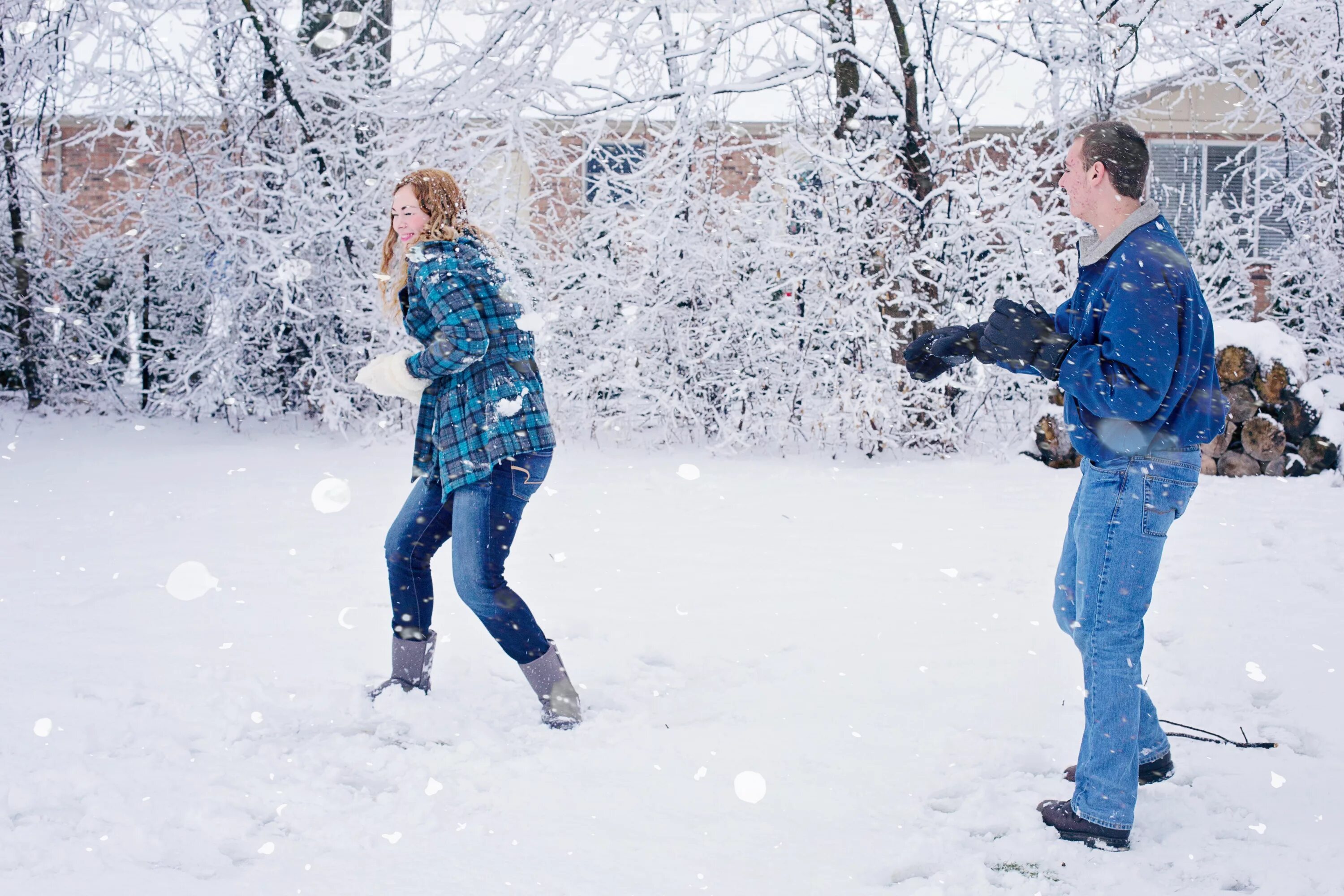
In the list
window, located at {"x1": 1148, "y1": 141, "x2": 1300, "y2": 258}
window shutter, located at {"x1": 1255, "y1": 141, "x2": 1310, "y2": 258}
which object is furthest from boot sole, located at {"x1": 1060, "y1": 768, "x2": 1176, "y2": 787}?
window, located at {"x1": 1148, "y1": 141, "x2": 1300, "y2": 258}

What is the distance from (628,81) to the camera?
26.9 ft

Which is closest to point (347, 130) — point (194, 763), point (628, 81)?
point (628, 81)

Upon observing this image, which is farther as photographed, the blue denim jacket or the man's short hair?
the man's short hair

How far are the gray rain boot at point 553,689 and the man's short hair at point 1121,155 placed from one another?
2063 millimetres

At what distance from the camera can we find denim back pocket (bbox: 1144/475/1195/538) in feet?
8.02

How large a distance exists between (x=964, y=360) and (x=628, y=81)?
6133 mm

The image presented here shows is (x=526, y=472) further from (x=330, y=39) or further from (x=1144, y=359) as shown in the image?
(x=330, y=39)

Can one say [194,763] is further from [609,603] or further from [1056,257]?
[1056,257]

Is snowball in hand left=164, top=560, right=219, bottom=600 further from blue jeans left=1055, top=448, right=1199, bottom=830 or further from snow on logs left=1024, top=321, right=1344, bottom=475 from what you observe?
snow on logs left=1024, top=321, right=1344, bottom=475

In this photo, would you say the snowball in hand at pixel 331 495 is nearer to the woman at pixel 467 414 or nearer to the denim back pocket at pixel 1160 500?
the woman at pixel 467 414

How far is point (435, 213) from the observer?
3.26 metres

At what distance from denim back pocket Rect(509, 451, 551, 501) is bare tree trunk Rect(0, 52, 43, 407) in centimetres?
880

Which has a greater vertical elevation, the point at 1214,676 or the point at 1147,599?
the point at 1147,599

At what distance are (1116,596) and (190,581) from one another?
4104 millimetres
